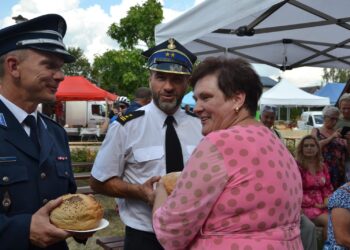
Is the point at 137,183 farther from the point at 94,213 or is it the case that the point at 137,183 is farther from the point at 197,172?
the point at 197,172

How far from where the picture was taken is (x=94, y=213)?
1677 millimetres

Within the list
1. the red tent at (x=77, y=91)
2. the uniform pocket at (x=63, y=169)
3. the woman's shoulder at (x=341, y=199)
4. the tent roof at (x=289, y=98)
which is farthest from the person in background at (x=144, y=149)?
the red tent at (x=77, y=91)

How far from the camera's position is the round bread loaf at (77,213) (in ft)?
5.13

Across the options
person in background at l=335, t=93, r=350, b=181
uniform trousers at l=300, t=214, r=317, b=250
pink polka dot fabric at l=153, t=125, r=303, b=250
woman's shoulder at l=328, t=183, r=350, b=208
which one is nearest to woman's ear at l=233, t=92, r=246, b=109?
pink polka dot fabric at l=153, t=125, r=303, b=250

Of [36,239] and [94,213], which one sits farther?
[94,213]

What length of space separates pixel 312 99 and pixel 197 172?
46.0ft

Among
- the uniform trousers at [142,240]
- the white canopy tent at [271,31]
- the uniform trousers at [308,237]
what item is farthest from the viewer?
the uniform trousers at [308,237]

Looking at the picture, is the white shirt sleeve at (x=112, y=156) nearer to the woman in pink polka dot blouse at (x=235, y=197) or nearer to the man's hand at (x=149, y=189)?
the man's hand at (x=149, y=189)

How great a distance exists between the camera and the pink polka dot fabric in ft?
4.72

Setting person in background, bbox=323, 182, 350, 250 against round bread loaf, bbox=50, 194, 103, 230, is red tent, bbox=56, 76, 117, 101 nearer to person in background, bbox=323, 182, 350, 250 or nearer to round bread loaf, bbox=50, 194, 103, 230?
person in background, bbox=323, 182, 350, 250

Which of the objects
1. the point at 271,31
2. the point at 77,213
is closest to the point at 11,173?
the point at 77,213

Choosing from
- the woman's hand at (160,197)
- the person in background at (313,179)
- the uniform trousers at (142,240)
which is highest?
the woman's hand at (160,197)

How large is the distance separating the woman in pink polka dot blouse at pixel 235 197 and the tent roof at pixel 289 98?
12.4 m

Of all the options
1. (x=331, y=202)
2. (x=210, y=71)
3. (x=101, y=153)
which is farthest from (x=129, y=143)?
(x=331, y=202)
